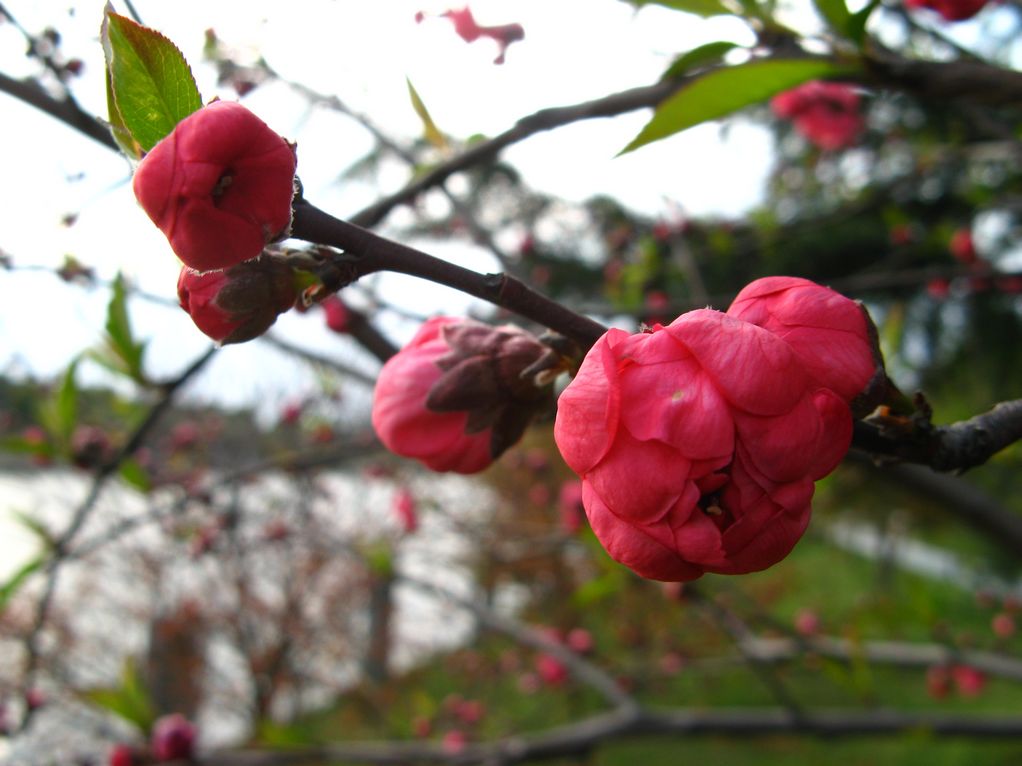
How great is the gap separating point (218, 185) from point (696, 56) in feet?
2.51

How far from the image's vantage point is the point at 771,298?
1.83 feet

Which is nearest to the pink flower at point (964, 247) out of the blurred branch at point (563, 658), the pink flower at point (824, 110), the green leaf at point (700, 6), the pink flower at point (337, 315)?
the pink flower at point (824, 110)

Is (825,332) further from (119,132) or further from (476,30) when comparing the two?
(476,30)

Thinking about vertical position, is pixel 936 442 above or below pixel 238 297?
below

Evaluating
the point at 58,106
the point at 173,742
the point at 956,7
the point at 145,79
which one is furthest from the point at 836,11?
the point at 173,742

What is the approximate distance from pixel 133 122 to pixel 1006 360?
12203mm

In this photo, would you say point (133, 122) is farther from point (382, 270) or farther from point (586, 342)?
point (586, 342)

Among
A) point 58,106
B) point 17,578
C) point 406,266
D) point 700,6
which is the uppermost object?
point 58,106

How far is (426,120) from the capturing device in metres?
1.33

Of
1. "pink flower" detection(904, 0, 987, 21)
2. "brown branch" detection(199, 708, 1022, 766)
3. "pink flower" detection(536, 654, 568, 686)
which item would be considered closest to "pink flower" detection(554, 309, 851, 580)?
"pink flower" detection(904, 0, 987, 21)

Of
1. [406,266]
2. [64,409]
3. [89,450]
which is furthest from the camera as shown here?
[89,450]

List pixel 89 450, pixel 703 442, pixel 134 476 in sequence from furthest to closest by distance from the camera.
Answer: pixel 89 450 → pixel 134 476 → pixel 703 442

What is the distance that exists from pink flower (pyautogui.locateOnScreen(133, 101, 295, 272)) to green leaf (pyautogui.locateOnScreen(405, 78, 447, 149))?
2.50 ft

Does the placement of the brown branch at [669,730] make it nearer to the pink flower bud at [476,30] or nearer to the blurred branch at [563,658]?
the blurred branch at [563,658]
